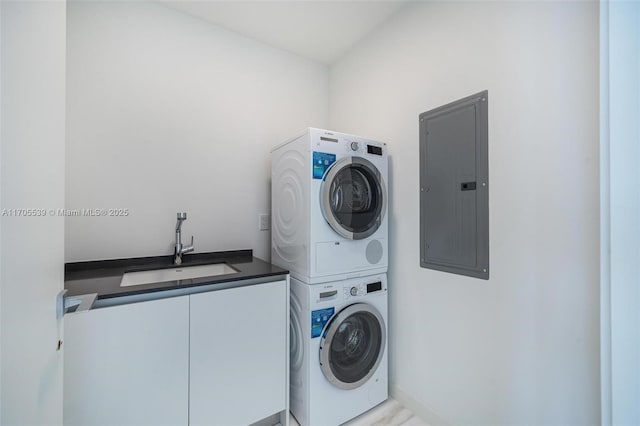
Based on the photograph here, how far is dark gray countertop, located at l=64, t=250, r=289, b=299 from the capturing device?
4.07 feet

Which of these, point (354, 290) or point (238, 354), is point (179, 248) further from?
point (354, 290)

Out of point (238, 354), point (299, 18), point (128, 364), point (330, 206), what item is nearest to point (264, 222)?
point (330, 206)

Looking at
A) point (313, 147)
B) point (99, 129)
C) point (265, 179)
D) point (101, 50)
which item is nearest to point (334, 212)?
point (313, 147)

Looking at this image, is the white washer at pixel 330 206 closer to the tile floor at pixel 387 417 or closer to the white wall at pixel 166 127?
the white wall at pixel 166 127

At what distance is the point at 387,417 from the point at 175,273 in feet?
5.51

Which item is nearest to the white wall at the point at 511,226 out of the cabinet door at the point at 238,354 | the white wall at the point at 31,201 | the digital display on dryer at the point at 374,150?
the digital display on dryer at the point at 374,150

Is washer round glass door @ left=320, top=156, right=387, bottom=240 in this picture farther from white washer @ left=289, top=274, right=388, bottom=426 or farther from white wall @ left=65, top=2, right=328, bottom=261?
white wall @ left=65, top=2, right=328, bottom=261

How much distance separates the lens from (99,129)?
169cm

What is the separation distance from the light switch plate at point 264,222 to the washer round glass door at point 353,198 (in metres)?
0.81

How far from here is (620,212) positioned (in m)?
1.00

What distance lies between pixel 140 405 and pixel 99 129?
156 cm

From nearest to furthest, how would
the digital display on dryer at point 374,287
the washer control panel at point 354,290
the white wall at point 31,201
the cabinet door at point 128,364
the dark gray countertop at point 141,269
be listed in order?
1. the white wall at point 31,201
2. the cabinet door at point 128,364
3. the dark gray countertop at point 141,269
4. the washer control panel at point 354,290
5. the digital display on dryer at point 374,287

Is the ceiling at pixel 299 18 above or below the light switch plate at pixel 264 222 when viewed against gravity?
above

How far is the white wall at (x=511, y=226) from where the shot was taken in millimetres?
1134
